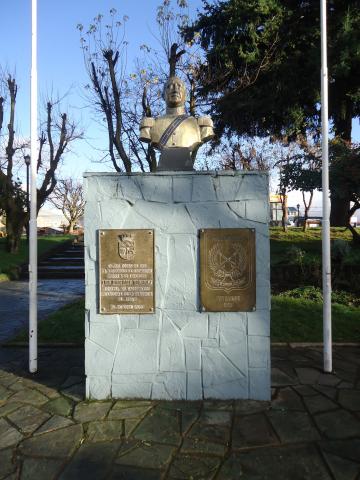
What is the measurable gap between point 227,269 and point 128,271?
92 cm

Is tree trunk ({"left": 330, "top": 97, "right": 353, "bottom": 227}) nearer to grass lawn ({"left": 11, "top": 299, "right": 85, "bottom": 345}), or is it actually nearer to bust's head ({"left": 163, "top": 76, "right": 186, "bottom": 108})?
grass lawn ({"left": 11, "top": 299, "right": 85, "bottom": 345})

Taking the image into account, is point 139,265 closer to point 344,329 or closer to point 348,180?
point 344,329

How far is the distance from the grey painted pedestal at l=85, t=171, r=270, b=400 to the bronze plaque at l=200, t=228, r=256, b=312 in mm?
60

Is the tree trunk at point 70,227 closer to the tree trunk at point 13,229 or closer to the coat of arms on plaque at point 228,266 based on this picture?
the tree trunk at point 13,229

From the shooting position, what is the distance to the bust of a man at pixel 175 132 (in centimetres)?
407

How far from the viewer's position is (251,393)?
3.60 m

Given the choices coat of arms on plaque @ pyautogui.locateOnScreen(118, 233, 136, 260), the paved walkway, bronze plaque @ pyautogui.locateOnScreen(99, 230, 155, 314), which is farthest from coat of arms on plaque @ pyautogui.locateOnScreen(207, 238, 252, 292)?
the paved walkway

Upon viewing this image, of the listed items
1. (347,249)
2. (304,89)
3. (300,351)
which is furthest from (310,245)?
(300,351)

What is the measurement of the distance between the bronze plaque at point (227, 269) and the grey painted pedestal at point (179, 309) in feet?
0.20

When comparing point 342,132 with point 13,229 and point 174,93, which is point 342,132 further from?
point 13,229

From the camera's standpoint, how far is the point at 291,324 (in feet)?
19.8

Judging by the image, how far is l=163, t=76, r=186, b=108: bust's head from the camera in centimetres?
420

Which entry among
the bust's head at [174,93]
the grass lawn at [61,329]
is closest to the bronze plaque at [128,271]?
the bust's head at [174,93]

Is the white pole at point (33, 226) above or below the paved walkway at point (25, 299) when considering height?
above
